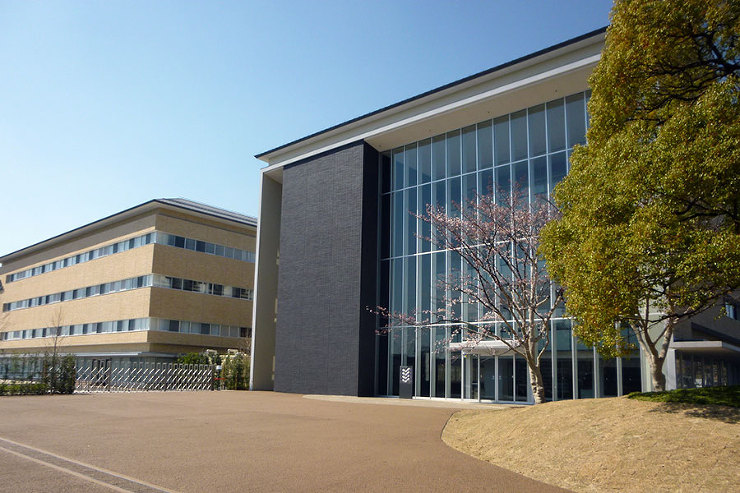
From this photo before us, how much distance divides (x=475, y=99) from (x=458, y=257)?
778 cm

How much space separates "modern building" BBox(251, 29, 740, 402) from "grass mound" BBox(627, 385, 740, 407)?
435 inches

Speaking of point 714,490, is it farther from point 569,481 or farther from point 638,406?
point 638,406

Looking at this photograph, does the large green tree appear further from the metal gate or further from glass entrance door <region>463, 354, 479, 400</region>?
the metal gate

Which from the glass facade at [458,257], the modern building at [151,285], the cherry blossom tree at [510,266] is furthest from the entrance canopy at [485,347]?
the modern building at [151,285]

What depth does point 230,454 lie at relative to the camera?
37.5 ft

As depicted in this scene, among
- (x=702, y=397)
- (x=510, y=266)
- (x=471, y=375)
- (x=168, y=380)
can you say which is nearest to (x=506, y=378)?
(x=471, y=375)

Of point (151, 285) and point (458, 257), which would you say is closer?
point (458, 257)

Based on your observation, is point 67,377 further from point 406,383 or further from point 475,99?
point 475,99

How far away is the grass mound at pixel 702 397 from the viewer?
11.4m

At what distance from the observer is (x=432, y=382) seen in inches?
1188

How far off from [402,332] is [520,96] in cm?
1331

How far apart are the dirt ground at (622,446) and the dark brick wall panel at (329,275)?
18.9m

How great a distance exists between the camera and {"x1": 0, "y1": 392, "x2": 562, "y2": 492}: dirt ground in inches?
350

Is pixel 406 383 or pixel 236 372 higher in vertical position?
pixel 236 372
